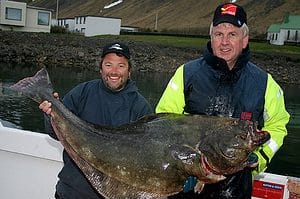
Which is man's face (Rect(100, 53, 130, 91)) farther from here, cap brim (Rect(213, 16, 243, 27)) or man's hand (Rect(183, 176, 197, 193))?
man's hand (Rect(183, 176, 197, 193))

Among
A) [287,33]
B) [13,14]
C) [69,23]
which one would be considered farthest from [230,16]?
[69,23]

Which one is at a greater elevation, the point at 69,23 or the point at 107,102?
the point at 69,23

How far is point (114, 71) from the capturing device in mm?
3697

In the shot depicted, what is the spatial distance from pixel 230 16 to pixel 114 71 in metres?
0.99

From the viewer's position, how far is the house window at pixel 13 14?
2088 inches

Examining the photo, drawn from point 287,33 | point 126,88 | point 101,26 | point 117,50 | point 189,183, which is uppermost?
point 287,33

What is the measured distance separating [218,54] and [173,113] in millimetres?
579

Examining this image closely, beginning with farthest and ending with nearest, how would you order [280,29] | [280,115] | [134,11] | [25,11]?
[134,11] → [280,29] → [25,11] → [280,115]

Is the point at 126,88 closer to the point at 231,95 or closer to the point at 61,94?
the point at 231,95

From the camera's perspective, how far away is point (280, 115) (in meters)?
3.60

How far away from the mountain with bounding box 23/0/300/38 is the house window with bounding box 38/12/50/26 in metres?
50.4

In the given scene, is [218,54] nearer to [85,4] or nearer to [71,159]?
[71,159]

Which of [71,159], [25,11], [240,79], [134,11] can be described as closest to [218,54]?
[240,79]

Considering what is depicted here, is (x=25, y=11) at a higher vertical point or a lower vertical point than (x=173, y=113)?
higher
